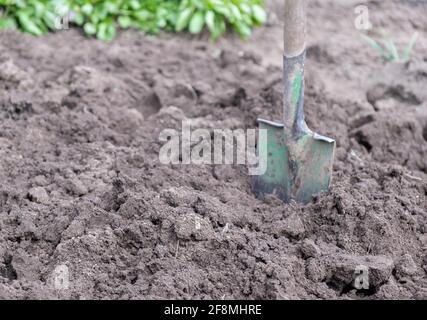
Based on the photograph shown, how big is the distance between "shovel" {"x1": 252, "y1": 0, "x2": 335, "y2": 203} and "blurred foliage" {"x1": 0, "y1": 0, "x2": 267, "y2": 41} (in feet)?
6.41

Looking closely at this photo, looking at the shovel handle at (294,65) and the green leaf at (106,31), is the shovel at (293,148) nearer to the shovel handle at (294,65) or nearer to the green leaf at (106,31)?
the shovel handle at (294,65)

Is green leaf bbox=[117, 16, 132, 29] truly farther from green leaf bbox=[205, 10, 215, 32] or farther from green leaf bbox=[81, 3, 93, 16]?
green leaf bbox=[205, 10, 215, 32]

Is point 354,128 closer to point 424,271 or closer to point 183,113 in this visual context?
point 183,113

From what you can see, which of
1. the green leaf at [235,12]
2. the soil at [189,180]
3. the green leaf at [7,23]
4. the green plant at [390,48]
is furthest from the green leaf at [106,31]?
the green plant at [390,48]

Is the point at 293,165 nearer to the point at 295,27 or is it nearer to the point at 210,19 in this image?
the point at 295,27

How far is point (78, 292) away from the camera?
272 centimetres

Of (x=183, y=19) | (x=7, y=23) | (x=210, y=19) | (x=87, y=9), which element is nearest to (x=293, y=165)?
(x=210, y=19)

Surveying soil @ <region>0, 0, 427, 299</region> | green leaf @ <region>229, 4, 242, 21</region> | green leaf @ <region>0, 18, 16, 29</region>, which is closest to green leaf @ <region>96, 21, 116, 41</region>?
soil @ <region>0, 0, 427, 299</region>

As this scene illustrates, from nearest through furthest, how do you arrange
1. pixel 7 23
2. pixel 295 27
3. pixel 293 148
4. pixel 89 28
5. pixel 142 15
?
pixel 295 27 → pixel 293 148 → pixel 7 23 → pixel 89 28 → pixel 142 15

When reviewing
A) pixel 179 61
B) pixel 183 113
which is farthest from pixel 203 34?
pixel 183 113

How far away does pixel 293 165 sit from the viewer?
11.3ft

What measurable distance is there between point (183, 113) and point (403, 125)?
4.13 feet

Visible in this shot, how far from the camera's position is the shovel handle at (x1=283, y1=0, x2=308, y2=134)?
3.18 meters

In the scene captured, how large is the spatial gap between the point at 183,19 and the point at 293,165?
2.21 metres
